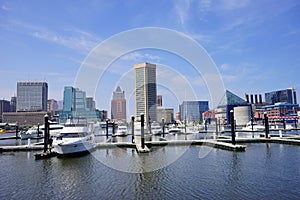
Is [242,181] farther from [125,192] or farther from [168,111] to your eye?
[168,111]

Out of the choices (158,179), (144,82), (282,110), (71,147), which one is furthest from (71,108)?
(282,110)

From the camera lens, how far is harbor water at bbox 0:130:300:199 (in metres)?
14.6

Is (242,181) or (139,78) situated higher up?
(139,78)

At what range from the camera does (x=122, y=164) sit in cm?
2397

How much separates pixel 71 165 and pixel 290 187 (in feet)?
62.3

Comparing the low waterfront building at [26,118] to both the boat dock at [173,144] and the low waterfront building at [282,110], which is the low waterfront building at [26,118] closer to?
the boat dock at [173,144]

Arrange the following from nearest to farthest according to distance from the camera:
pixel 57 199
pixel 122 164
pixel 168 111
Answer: pixel 57 199
pixel 122 164
pixel 168 111

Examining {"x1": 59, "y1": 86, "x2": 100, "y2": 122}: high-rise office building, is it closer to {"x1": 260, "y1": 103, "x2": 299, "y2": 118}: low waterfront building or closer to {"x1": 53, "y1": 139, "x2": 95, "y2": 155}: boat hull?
{"x1": 53, "y1": 139, "x2": 95, "y2": 155}: boat hull

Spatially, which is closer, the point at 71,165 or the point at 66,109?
the point at 71,165

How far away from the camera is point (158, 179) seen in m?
17.9

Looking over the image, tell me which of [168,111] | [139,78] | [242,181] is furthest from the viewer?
[168,111]

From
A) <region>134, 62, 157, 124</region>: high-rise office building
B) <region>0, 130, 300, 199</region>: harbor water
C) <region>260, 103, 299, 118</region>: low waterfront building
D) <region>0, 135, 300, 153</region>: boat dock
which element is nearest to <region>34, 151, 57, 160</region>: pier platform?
<region>0, 130, 300, 199</region>: harbor water

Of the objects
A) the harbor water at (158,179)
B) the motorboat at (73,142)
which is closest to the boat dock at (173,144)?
the motorboat at (73,142)

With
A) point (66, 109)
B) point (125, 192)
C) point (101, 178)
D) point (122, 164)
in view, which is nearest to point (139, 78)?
point (122, 164)
